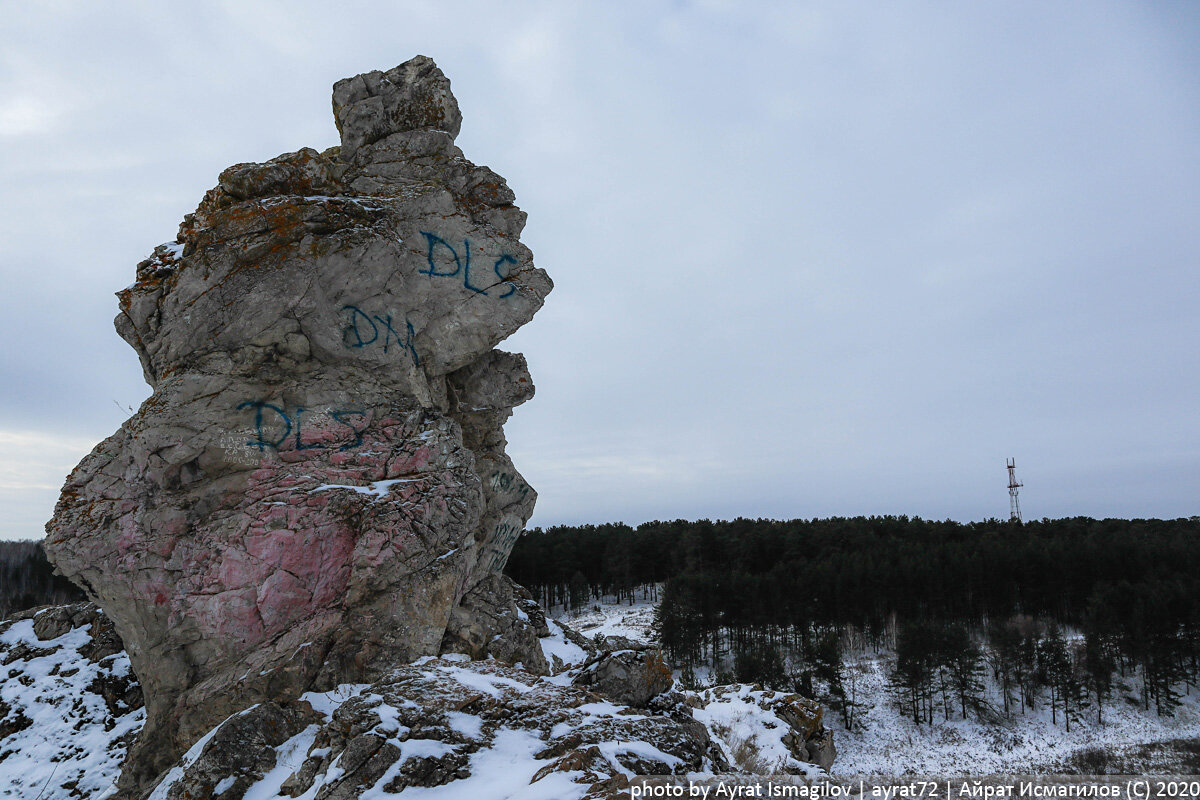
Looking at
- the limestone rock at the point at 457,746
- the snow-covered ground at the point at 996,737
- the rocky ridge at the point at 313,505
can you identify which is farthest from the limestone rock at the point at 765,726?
the snow-covered ground at the point at 996,737

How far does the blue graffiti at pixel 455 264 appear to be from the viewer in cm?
1414

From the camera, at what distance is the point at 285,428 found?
41.6ft

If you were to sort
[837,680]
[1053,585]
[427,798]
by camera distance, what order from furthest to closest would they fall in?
[1053,585] → [837,680] → [427,798]

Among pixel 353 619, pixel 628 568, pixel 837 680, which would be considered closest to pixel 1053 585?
pixel 837 680

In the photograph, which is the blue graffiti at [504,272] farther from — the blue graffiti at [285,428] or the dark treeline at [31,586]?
the dark treeline at [31,586]

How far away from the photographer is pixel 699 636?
52.6 metres

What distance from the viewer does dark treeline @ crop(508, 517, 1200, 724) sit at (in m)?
44.2

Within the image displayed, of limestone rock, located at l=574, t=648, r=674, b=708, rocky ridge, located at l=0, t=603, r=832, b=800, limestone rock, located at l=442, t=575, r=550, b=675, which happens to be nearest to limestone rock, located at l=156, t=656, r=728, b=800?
rocky ridge, located at l=0, t=603, r=832, b=800

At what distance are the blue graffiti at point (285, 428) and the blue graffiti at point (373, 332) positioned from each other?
1526 millimetres

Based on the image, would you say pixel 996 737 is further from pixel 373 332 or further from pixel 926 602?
pixel 373 332

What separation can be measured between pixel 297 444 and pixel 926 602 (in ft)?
185

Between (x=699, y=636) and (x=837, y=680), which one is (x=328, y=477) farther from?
(x=699, y=636)

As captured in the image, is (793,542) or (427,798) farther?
(793,542)

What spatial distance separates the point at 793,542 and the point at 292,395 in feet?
208
